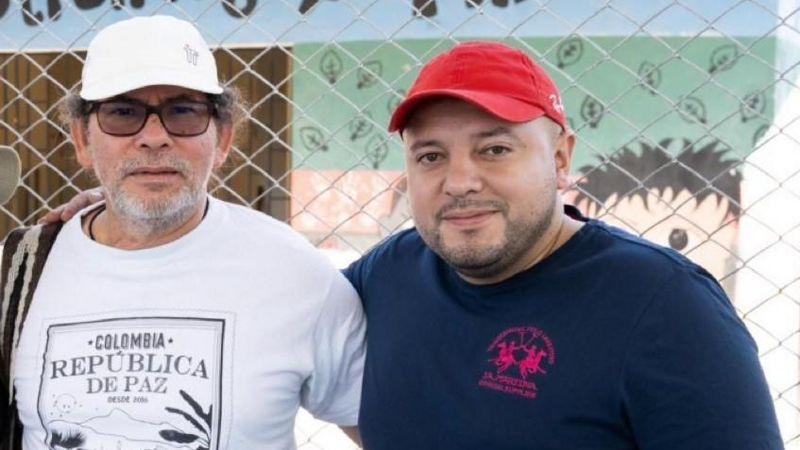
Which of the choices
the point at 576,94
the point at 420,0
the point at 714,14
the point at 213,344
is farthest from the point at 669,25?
the point at 213,344

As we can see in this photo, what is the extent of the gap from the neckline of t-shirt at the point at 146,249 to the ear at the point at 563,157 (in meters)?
0.83

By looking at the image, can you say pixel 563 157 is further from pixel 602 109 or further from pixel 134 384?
pixel 602 109

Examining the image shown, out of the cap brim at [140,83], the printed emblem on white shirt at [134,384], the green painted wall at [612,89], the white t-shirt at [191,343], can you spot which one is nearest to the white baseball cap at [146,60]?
the cap brim at [140,83]

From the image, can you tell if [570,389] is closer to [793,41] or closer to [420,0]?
[793,41]

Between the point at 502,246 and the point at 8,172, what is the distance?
51.1 inches

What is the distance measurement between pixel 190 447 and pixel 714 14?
8.98 ft

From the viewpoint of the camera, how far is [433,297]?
1751 mm

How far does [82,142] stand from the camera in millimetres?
2043

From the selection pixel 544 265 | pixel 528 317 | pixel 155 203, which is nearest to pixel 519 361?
pixel 528 317

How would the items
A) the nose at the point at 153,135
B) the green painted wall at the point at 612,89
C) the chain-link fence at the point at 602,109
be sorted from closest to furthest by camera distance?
the nose at the point at 153,135 < the chain-link fence at the point at 602,109 < the green painted wall at the point at 612,89

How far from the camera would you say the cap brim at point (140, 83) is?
1880mm

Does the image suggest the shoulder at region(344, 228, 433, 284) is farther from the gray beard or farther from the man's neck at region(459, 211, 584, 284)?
the gray beard

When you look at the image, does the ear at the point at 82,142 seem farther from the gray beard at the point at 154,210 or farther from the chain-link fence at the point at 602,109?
the chain-link fence at the point at 602,109

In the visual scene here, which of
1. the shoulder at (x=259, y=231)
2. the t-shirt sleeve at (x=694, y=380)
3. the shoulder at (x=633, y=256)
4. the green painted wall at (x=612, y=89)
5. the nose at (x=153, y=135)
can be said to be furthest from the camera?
the green painted wall at (x=612, y=89)
